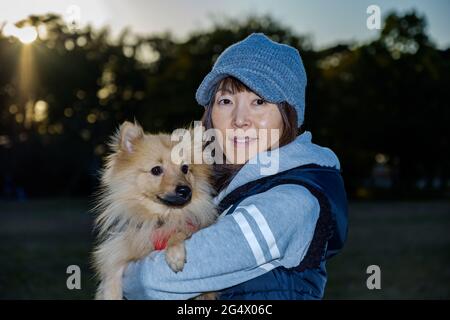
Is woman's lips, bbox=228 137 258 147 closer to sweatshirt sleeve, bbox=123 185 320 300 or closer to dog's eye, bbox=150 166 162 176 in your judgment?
sweatshirt sleeve, bbox=123 185 320 300

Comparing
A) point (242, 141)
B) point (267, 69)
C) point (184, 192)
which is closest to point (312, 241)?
point (242, 141)

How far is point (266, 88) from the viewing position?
2738mm

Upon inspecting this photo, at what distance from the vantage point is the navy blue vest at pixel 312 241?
2.42 m

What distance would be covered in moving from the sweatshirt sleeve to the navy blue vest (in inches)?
1.3

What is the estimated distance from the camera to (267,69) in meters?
2.73

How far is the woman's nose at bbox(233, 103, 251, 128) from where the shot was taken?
2904 millimetres

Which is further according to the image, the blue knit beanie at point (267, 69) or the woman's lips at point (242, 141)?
the woman's lips at point (242, 141)

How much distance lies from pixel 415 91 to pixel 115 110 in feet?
69.6

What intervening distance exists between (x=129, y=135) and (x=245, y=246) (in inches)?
69.5

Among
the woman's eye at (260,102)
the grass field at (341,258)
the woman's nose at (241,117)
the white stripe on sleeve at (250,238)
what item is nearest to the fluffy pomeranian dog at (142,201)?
the woman's nose at (241,117)

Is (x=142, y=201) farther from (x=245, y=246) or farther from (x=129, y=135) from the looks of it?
(x=245, y=246)

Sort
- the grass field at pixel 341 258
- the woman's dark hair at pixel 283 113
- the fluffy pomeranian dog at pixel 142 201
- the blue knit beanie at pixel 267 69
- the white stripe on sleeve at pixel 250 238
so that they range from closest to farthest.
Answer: the white stripe on sleeve at pixel 250 238
the blue knit beanie at pixel 267 69
the woman's dark hair at pixel 283 113
the fluffy pomeranian dog at pixel 142 201
the grass field at pixel 341 258

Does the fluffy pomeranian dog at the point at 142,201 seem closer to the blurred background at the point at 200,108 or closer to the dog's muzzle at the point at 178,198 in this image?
the dog's muzzle at the point at 178,198

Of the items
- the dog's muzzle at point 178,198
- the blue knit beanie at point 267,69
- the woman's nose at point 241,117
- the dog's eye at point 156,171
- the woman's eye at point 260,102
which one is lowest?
the dog's muzzle at point 178,198
